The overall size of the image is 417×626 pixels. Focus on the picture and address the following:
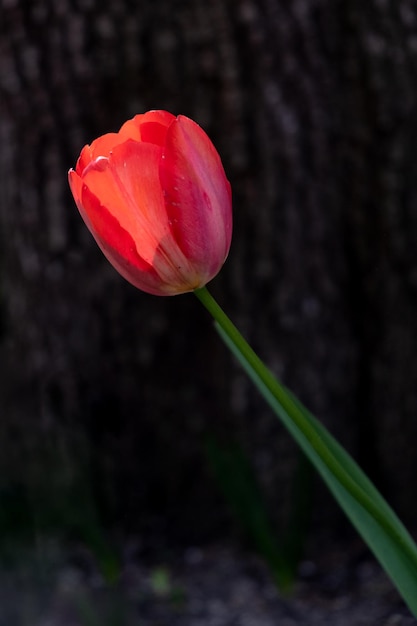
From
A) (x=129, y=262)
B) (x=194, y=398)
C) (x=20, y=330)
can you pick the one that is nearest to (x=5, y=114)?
(x=20, y=330)

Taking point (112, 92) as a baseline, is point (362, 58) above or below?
below

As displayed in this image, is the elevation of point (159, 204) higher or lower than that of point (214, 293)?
higher

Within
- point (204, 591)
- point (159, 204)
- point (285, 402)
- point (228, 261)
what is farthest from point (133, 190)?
point (204, 591)

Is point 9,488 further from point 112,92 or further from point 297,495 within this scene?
point 112,92

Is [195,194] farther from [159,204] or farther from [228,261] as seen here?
[228,261]

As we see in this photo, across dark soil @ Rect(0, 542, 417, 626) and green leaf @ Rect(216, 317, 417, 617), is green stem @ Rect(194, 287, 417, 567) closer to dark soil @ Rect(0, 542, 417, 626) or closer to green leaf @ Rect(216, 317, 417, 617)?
green leaf @ Rect(216, 317, 417, 617)

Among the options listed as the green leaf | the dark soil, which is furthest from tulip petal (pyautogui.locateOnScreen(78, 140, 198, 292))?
the dark soil

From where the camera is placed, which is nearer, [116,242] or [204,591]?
[116,242]

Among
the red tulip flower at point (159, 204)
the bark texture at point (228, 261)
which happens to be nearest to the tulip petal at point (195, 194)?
the red tulip flower at point (159, 204)
